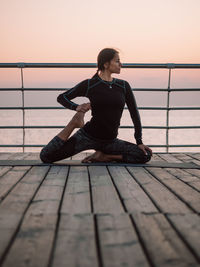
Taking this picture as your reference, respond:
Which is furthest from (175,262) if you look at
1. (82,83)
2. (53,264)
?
(82,83)

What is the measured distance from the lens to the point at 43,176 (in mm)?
2465

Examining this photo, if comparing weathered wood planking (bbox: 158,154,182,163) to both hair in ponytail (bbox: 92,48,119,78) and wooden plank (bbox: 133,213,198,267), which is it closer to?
hair in ponytail (bbox: 92,48,119,78)

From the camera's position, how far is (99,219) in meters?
1.46

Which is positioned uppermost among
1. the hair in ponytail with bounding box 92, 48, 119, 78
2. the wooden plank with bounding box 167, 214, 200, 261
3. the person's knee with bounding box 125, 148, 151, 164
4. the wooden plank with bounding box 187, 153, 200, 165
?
the hair in ponytail with bounding box 92, 48, 119, 78

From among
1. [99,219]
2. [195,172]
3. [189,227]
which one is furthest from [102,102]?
[189,227]

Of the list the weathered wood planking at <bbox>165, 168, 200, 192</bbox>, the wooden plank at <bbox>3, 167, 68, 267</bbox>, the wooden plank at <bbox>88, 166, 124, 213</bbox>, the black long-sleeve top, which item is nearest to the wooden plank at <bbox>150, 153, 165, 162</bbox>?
the black long-sleeve top

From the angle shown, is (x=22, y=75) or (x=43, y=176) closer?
(x=43, y=176)

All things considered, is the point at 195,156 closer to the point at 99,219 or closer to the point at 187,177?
the point at 187,177

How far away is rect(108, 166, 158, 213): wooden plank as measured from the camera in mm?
1635

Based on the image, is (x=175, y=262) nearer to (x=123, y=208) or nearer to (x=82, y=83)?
(x=123, y=208)

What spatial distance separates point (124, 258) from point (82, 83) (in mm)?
2183

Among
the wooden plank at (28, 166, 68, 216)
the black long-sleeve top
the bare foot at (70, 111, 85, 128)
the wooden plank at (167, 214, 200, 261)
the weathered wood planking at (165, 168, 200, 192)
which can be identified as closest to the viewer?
the wooden plank at (167, 214, 200, 261)

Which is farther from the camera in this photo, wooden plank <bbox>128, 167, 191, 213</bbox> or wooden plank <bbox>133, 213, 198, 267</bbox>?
wooden plank <bbox>128, 167, 191, 213</bbox>

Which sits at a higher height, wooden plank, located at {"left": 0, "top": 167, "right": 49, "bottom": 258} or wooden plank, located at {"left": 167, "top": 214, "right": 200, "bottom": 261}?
wooden plank, located at {"left": 167, "top": 214, "right": 200, "bottom": 261}
